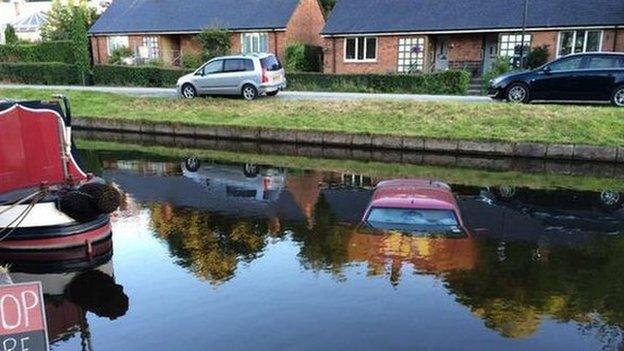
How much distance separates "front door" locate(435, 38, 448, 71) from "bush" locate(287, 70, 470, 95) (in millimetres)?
6088

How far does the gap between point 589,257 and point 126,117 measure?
19.0 meters

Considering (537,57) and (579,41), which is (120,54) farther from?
(579,41)

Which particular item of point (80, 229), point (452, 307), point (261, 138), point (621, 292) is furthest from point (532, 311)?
point (261, 138)

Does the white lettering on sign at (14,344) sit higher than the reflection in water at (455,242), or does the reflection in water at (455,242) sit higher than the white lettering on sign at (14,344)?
the white lettering on sign at (14,344)

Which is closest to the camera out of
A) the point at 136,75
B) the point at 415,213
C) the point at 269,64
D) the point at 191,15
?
the point at 415,213

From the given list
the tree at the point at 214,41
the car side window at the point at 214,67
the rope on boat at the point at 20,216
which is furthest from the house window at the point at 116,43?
the rope on boat at the point at 20,216

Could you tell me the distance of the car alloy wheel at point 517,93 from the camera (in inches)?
835

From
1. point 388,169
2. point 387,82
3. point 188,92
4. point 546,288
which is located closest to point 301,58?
point 387,82

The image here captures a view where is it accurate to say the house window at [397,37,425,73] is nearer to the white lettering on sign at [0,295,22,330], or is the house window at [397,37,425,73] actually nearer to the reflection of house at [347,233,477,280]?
the reflection of house at [347,233,477,280]

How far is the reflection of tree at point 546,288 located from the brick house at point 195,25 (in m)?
29.3

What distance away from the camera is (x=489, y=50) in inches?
1297

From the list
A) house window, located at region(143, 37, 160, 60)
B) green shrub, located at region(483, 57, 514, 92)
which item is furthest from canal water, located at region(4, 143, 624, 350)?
house window, located at region(143, 37, 160, 60)

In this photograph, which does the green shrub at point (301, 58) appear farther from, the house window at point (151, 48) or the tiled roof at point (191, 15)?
the house window at point (151, 48)

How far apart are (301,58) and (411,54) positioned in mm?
6494
